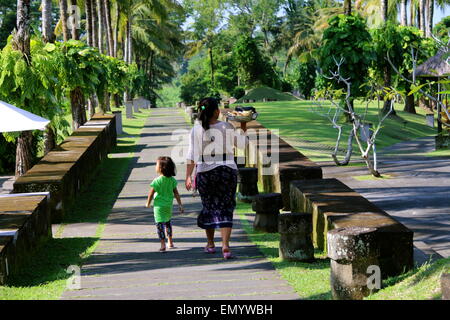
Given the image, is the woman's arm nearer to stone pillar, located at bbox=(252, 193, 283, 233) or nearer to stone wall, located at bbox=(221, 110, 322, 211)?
stone pillar, located at bbox=(252, 193, 283, 233)

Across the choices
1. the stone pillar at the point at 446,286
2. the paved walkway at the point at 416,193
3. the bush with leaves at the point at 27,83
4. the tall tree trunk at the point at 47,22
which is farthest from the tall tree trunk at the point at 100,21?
the stone pillar at the point at 446,286

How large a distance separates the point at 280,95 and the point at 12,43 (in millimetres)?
46241

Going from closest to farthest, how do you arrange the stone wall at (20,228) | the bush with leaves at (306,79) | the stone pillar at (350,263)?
the stone pillar at (350,263) < the stone wall at (20,228) < the bush with leaves at (306,79)

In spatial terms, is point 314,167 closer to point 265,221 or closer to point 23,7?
point 265,221

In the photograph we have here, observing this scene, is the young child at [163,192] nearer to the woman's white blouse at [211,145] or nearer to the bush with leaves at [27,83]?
the woman's white blouse at [211,145]

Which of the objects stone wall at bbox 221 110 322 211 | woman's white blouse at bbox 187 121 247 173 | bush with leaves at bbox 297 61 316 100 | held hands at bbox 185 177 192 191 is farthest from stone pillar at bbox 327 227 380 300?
bush with leaves at bbox 297 61 316 100

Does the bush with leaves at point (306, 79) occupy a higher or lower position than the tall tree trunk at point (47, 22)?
lower

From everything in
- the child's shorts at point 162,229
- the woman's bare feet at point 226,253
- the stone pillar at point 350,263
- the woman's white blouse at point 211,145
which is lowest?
the woman's bare feet at point 226,253

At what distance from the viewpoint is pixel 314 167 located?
43.4ft

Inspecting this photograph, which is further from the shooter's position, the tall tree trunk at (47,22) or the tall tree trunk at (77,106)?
the tall tree trunk at (77,106)

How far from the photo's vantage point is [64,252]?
33.4ft

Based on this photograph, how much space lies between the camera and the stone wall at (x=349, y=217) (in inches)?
308

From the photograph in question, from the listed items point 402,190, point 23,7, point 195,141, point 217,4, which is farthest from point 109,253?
point 217,4

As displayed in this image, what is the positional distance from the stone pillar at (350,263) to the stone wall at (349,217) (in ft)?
2.01
